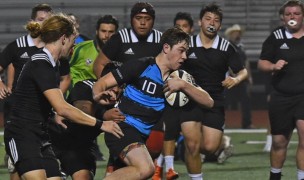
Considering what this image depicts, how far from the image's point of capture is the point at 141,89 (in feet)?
26.1

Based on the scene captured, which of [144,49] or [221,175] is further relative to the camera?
[221,175]

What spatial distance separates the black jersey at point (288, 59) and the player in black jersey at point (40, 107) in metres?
3.53

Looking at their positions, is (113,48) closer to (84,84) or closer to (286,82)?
(84,84)

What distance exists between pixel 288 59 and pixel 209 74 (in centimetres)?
89

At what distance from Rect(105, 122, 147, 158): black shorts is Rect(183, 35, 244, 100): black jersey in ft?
8.10

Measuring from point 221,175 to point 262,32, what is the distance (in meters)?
12.0

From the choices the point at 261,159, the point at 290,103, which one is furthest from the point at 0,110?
the point at 290,103

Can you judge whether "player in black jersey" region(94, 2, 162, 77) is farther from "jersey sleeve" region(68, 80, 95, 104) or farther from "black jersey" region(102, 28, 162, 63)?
"jersey sleeve" region(68, 80, 95, 104)

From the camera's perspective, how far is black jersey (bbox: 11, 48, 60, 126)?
6.86m

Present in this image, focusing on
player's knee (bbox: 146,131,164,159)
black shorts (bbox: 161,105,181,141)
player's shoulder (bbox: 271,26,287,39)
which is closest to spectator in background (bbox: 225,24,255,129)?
black shorts (bbox: 161,105,181,141)

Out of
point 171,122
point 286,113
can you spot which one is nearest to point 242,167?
point 171,122

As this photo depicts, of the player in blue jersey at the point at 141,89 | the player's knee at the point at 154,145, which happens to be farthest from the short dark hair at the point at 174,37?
the player's knee at the point at 154,145

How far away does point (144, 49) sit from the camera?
981 cm

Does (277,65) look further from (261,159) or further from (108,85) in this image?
(261,159)
